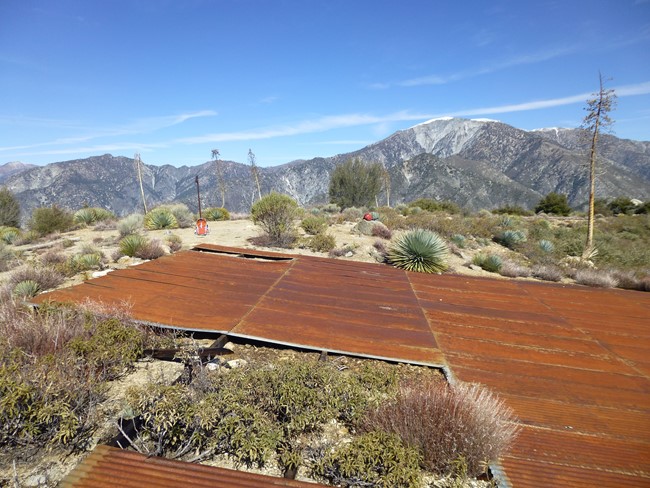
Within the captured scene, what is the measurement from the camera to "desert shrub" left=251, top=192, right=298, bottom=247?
14.3 metres

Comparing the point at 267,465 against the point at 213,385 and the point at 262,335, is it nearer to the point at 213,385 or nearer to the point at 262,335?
the point at 213,385

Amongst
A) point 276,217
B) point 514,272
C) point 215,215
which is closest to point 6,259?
point 276,217

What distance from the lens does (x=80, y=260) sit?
9281mm

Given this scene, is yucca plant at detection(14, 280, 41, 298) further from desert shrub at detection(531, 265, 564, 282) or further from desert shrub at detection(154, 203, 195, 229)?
desert shrub at detection(531, 265, 564, 282)

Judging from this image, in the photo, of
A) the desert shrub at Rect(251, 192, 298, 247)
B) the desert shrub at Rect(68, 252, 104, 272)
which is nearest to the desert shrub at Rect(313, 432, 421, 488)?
the desert shrub at Rect(68, 252, 104, 272)

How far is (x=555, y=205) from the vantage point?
37.6 meters

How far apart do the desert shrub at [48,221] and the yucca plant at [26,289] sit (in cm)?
1356

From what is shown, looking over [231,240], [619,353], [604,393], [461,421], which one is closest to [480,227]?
[231,240]

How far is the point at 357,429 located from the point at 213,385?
1419 millimetres

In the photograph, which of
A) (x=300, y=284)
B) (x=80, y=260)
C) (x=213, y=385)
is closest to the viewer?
(x=213, y=385)

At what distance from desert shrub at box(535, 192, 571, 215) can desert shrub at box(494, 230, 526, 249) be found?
23.3 metres

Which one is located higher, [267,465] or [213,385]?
[213,385]

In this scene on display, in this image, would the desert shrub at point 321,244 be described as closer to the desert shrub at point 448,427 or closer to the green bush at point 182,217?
the green bush at point 182,217

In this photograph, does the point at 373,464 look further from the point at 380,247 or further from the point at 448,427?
the point at 380,247
